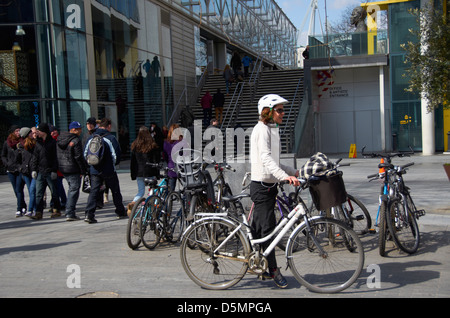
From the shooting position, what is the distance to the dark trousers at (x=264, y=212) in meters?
5.05

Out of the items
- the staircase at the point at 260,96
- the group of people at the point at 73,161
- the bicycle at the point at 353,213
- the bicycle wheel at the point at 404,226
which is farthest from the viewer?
the staircase at the point at 260,96

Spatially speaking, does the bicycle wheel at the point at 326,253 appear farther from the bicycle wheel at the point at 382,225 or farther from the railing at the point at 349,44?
the railing at the point at 349,44

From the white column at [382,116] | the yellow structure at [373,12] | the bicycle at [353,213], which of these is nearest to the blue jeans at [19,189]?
the bicycle at [353,213]

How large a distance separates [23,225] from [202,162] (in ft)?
12.6

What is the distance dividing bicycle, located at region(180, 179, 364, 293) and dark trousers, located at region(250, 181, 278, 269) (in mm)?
79

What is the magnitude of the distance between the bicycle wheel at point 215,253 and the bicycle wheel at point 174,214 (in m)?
1.83

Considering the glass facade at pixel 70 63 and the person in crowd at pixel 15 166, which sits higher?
the glass facade at pixel 70 63

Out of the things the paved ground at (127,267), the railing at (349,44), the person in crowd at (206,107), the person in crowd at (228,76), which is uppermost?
the railing at (349,44)

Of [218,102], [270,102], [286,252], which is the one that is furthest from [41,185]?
[218,102]

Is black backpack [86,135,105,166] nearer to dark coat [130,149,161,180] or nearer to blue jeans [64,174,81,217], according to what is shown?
dark coat [130,149,161,180]

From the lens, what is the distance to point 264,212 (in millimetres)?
5078

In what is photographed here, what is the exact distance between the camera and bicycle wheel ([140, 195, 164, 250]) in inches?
266

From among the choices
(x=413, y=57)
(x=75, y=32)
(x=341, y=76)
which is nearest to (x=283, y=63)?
(x=341, y=76)

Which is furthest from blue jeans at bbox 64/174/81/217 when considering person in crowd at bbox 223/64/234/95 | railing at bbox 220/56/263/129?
person in crowd at bbox 223/64/234/95
